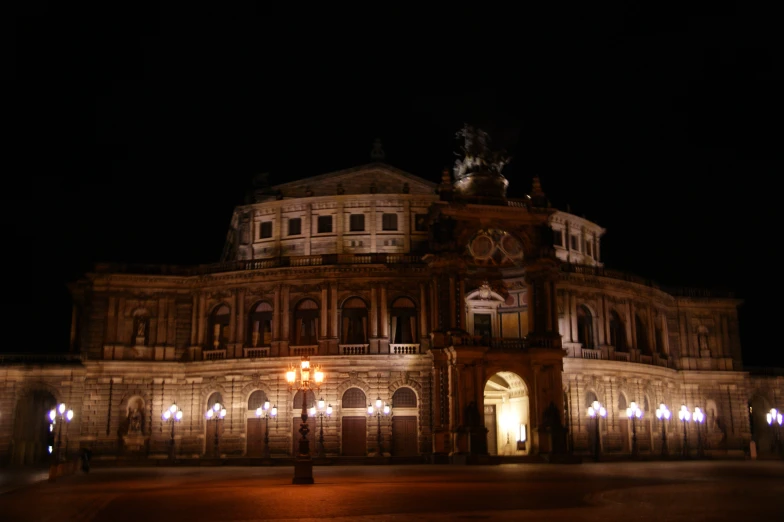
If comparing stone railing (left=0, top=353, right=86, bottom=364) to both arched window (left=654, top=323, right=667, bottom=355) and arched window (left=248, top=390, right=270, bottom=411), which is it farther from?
arched window (left=654, top=323, right=667, bottom=355)

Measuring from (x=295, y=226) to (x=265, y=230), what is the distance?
269cm

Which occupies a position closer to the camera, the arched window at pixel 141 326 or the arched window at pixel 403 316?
the arched window at pixel 403 316

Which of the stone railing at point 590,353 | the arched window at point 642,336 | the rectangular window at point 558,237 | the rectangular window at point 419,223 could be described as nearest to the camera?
the stone railing at point 590,353

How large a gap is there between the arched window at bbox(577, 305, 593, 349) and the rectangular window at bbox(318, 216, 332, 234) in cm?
1980

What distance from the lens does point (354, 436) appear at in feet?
182

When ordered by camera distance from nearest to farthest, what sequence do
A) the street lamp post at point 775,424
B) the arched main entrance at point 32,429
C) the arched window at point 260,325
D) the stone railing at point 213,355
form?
the stone railing at point 213,355, the arched window at point 260,325, the arched main entrance at point 32,429, the street lamp post at point 775,424

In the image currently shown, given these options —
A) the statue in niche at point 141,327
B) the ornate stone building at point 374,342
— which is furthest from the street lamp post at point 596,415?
the statue in niche at point 141,327

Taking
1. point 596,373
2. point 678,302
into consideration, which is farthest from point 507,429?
point 678,302

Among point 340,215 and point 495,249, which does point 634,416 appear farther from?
point 340,215

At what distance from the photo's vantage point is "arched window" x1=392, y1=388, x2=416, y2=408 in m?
56.0

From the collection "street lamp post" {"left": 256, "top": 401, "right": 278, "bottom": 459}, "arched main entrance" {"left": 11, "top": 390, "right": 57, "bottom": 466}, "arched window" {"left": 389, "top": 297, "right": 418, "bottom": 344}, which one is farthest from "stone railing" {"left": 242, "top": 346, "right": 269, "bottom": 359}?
"arched main entrance" {"left": 11, "top": 390, "right": 57, "bottom": 466}

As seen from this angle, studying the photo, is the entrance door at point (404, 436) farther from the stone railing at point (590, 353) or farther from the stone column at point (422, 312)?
the stone railing at point (590, 353)

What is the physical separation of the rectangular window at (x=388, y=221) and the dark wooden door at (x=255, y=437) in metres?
17.6

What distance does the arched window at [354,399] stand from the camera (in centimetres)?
5619
